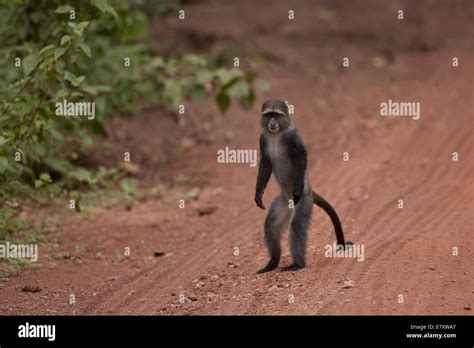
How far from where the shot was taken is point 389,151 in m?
13.6

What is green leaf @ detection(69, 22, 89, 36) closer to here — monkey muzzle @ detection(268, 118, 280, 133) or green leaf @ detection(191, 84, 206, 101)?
monkey muzzle @ detection(268, 118, 280, 133)

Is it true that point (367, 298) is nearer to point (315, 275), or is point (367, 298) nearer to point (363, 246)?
point (315, 275)

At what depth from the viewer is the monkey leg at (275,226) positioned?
28.7 ft

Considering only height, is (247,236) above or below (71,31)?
below

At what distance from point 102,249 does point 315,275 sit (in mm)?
3100

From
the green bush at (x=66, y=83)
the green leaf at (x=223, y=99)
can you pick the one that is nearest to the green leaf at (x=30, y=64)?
the green bush at (x=66, y=83)

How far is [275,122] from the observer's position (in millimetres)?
8523

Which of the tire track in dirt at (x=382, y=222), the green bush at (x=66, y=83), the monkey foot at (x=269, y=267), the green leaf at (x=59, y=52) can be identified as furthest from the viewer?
the green bush at (x=66, y=83)

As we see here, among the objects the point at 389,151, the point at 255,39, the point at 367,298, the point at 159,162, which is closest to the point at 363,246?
the point at 367,298

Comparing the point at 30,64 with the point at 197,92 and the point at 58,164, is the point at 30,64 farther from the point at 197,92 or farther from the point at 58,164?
the point at 197,92

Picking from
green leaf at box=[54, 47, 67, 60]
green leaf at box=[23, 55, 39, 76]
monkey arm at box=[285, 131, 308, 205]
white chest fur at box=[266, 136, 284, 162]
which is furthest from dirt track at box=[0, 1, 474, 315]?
green leaf at box=[54, 47, 67, 60]

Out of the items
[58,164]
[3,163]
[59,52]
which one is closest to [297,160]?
[59,52]

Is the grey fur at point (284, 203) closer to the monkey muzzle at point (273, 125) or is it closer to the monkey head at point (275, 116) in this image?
the monkey head at point (275, 116)

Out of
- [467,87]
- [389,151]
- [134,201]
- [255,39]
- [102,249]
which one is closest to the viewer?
[102,249]
